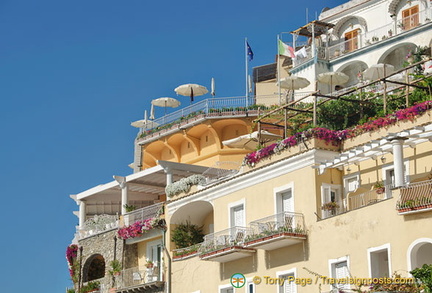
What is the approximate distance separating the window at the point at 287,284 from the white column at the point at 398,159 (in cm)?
627

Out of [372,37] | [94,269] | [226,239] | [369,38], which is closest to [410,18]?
[372,37]

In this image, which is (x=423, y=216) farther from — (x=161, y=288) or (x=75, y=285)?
(x=75, y=285)

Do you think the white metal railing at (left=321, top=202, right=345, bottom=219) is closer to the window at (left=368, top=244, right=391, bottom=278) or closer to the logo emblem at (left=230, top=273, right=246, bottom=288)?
the window at (left=368, top=244, right=391, bottom=278)

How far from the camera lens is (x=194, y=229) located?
43688mm

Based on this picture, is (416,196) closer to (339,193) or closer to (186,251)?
(339,193)

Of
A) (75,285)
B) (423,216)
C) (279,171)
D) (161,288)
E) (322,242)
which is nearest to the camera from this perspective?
(423,216)

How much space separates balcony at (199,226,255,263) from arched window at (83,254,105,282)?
1203cm

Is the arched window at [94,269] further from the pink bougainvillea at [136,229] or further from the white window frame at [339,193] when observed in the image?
the white window frame at [339,193]

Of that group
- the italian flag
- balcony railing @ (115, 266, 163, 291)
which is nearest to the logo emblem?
balcony railing @ (115, 266, 163, 291)

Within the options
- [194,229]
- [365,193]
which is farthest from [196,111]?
[365,193]

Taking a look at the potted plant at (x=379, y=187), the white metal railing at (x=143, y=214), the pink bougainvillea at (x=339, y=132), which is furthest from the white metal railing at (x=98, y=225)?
the potted plant at (x=379, y=187)

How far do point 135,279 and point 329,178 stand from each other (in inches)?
526

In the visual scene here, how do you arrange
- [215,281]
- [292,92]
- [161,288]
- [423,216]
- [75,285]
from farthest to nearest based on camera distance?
[292,92]
[75,285]
[161,288]
[215,281]
[423,216]

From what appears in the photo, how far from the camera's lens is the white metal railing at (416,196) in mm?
29312
